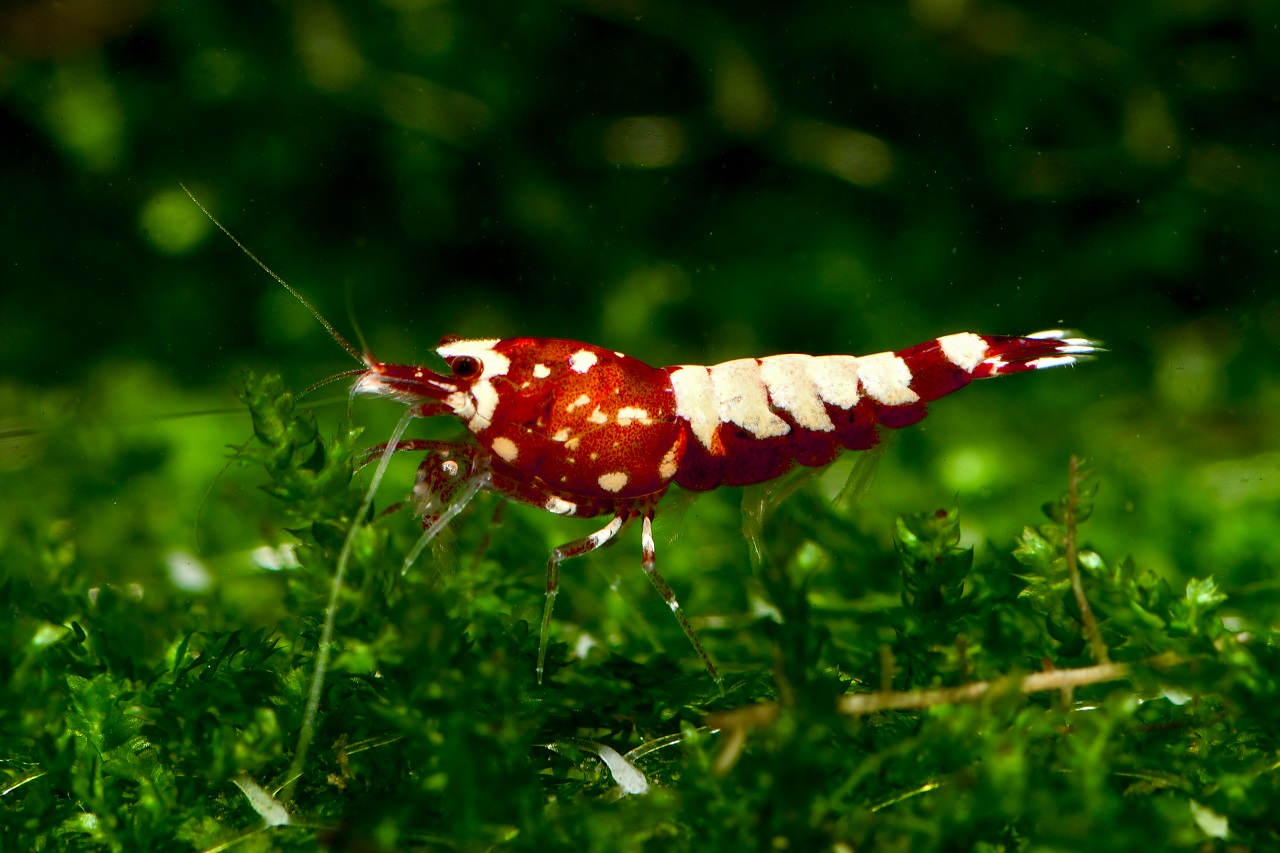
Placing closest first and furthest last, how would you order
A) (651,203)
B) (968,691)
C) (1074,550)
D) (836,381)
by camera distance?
(968,691), (1074,550), (836,381), (651,203)

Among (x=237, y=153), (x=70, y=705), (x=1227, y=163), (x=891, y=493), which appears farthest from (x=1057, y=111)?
(x=70, y=705)

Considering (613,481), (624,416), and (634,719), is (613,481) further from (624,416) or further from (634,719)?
(634,719)

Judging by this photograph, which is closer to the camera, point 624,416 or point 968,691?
point 968,691

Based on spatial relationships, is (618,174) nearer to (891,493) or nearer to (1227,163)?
(891,493)

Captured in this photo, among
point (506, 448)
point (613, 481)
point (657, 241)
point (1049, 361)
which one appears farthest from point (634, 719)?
point (657, 241)

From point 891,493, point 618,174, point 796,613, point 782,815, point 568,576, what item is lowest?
point 891,493
